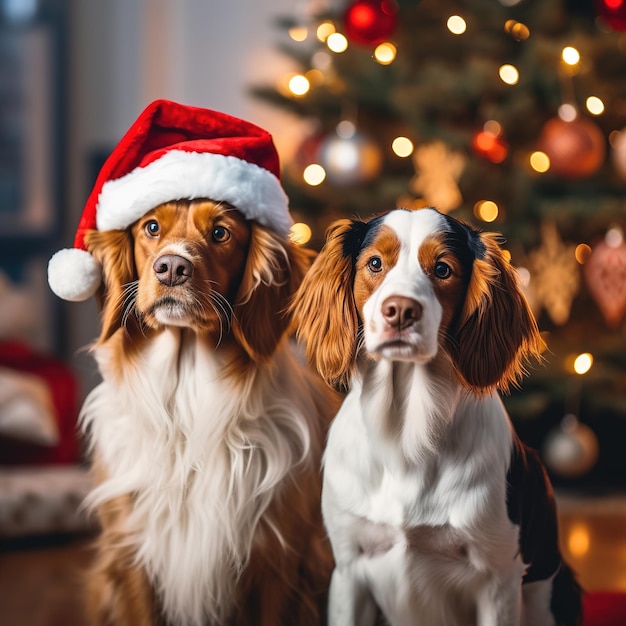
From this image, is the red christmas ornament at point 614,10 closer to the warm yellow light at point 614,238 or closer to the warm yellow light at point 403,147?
the warm yellow light at point 614,238

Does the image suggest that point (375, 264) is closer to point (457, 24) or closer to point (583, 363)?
point (583, 363)

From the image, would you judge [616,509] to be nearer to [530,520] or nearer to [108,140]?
[530,520]

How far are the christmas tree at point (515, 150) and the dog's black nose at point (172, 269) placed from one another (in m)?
1.65

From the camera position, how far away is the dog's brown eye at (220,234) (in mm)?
1562

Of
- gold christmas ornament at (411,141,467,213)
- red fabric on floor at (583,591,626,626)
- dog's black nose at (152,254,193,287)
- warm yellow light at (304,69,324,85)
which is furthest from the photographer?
warm yellow light at (304,69,324,85)

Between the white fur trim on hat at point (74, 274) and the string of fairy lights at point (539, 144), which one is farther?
the string of fairy lights at point (539, 144)

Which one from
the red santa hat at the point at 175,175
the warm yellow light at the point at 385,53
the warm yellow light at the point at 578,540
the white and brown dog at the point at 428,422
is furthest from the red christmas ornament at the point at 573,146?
the white and brown dog at the point at 428,422

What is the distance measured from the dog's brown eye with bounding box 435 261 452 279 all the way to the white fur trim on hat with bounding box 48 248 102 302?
2.13 feet

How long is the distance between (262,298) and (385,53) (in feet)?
6.10

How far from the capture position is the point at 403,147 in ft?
11.0

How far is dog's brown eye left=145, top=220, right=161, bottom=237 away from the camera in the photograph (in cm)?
156

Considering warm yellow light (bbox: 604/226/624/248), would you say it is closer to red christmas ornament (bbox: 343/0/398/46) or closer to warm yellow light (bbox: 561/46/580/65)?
warm yellow light (bbox: 561/46/580/65)

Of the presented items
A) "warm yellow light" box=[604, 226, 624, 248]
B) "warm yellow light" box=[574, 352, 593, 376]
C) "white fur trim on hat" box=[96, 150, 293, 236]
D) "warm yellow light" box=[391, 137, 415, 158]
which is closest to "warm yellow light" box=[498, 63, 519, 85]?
"warm yellow light" box=[391, 137, 415, 158]

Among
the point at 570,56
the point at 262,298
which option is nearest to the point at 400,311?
the point at 262,298
